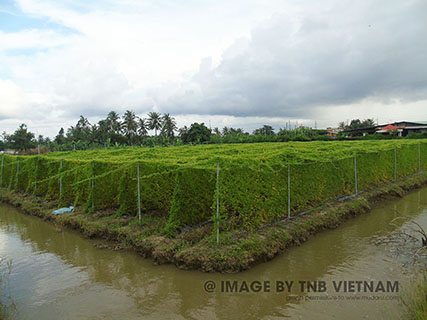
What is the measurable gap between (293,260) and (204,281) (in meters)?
2.26

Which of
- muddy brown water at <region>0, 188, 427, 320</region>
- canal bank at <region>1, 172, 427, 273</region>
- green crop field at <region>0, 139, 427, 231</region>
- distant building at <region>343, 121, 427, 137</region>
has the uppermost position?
distant building at <region>343, 121, 427, 137</region>

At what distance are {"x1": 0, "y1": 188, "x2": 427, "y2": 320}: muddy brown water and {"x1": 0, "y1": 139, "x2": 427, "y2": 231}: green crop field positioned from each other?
136cm

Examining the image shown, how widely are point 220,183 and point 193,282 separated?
7.19 ft

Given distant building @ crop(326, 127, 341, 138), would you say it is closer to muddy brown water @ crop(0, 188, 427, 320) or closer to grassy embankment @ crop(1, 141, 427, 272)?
grassy embankment @ crop(1, 141, 427, 272)

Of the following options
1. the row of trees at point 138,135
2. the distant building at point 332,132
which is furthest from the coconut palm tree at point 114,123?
the distant building at point 332,132

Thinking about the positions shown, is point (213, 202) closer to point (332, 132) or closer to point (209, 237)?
point (209, 237)

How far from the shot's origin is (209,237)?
6957 mm

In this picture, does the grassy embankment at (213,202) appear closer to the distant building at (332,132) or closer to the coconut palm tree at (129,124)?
the distant building at (332,132)

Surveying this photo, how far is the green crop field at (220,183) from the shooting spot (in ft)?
24.2

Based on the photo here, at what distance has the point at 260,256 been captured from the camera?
672 centimetres

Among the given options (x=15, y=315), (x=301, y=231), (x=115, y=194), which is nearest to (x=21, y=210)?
(x=115, y=194)

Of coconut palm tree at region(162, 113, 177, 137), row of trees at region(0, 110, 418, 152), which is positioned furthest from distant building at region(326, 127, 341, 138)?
coconut palm tree at region(162, 113, 177, 137)

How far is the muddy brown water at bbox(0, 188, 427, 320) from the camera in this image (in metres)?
5.05

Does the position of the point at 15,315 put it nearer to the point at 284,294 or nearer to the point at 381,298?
the point at 284,294
